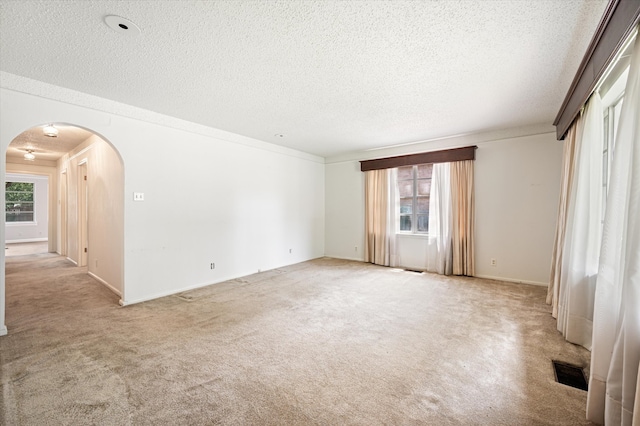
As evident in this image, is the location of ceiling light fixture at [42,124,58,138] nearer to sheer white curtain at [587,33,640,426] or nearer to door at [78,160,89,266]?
door at [78,160,89,266]

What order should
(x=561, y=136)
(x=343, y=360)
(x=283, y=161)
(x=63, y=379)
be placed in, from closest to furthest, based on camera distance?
(x=63, y=379) → (x=343, y=360) → (x=561, y=136) → (x=283, y=161)

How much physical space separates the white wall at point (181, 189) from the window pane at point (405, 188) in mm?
2367

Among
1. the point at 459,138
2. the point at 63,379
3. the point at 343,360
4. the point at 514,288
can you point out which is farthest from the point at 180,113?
the point at 514,288

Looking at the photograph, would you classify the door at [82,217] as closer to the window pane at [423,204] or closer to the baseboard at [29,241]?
the baseboard at [29,241]

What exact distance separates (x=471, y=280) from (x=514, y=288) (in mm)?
622

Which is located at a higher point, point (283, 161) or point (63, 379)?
point (283, 161)

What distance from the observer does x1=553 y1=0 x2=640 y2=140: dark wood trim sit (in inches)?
62.1

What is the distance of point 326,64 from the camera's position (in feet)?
8.20

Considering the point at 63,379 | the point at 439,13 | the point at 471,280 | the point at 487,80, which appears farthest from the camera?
the point at 471,280

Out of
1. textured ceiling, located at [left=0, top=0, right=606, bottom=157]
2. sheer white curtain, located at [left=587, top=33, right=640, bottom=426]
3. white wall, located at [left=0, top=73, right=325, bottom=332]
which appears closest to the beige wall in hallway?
white wall, located at [left=0, top=73, right=325, bottom=332]

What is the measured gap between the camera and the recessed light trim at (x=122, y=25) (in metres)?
1.89

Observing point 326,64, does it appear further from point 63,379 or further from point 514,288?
point 514,288

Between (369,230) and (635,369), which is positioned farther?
(369,230)

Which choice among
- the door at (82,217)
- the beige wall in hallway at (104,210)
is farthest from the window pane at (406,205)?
the door at (82,217)
